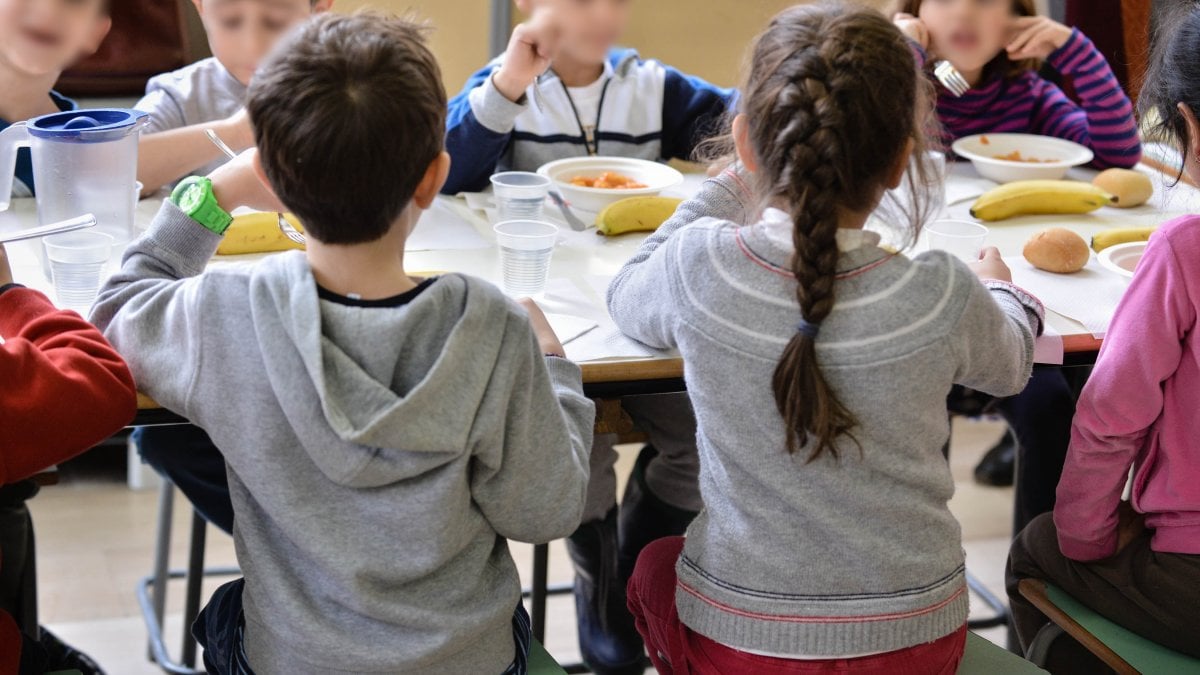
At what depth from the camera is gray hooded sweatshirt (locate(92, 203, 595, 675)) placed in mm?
1059

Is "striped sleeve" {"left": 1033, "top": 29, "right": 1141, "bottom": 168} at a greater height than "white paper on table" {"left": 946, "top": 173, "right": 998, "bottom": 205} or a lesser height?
greater

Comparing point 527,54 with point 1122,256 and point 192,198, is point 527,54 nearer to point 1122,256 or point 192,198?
point 192,198

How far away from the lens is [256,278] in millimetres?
1079

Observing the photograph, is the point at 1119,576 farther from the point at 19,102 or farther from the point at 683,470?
the point at 19,102

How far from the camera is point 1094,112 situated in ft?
7.68

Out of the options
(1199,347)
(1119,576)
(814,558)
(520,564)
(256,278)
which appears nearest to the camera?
(256,278)

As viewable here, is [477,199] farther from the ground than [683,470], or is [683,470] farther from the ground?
[477,199]

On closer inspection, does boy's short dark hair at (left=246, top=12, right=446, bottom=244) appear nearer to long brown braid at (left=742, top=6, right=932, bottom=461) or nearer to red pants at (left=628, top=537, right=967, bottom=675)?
long brown braid at (left=742, top=6, right=932, bottom=461)

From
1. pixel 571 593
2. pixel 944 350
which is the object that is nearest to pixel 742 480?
pixel 944 350

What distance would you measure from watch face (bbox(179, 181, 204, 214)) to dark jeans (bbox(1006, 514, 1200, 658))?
105 cm

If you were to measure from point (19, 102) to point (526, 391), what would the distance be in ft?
4.04

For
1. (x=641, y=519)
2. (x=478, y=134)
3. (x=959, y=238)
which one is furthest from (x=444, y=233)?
(x=959, y=238)

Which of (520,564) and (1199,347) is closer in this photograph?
(1199,347)

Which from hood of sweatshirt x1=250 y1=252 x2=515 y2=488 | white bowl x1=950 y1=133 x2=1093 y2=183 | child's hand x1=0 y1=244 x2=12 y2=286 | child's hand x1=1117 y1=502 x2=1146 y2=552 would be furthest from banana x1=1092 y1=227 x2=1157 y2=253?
child's hand x1=0 y1=244 x2=12 y2=286
